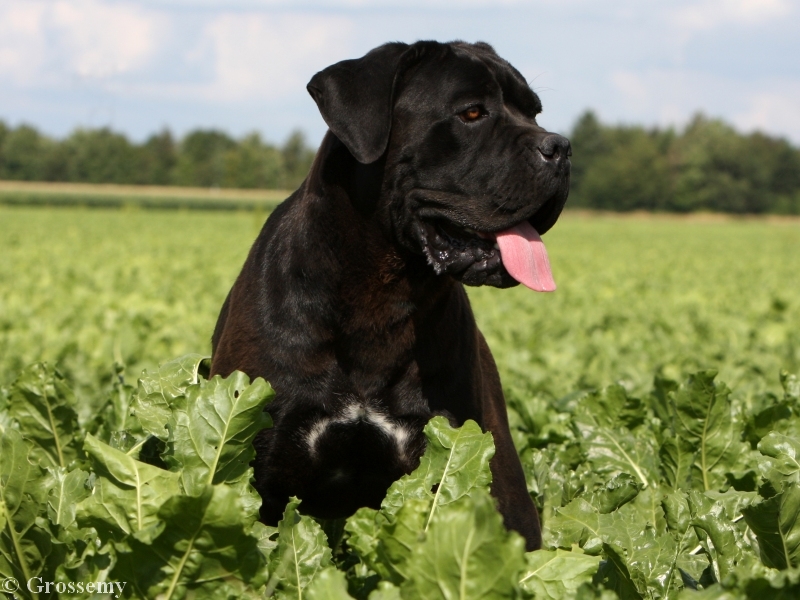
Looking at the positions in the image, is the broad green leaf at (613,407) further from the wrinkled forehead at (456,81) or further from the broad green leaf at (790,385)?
the wrinkled forehead at (456,81)

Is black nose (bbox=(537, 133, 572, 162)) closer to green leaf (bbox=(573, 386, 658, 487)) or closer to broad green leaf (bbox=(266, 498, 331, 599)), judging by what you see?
green leaf (bbox=(573, 386, 658, 487))

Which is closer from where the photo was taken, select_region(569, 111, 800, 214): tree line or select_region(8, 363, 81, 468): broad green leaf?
select_region(8, 363, 81, 468): broad green leaf

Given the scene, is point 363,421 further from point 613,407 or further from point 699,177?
point 699,177

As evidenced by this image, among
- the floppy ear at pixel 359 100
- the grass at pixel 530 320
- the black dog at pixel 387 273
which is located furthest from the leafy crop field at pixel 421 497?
the floppy ear at pixel 359 100

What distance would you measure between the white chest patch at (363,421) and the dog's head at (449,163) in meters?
0.55

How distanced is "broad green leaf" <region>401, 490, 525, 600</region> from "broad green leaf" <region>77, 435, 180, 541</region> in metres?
0.74

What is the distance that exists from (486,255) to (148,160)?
401 ft

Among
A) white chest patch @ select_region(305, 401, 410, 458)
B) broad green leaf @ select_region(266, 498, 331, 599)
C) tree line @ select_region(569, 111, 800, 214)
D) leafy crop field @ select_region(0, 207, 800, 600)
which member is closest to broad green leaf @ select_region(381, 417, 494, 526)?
leafy crop field @ select_region(0, 207, 800, 600)

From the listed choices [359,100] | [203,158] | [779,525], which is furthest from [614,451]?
[203,158]

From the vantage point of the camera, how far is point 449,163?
11.3ft

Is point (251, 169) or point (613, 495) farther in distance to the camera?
point (251, 169)

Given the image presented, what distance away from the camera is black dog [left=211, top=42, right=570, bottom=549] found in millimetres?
3277

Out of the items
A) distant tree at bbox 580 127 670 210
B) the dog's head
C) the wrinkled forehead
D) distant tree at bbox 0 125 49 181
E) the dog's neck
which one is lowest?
distant tree at bbox 0 125 49 181

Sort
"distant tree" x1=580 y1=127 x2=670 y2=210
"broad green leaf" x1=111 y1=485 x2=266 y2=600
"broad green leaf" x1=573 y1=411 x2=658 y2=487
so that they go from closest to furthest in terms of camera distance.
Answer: "broad green leaf" x1=111 y1=485 x2=266 y2=600 → "broad green leaf" x1=573 y1=411 x2=658 y2=487 → "distant tree" x1=580 y1=127 x2=670 y2=210
